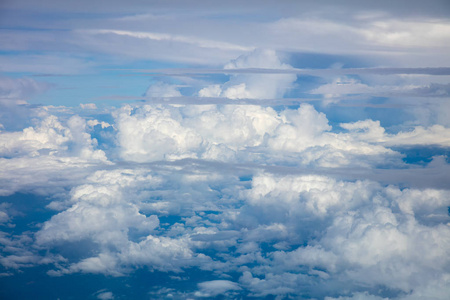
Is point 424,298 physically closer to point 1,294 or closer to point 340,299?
point 340,299

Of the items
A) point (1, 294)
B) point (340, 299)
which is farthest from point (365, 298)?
point (1, 294)

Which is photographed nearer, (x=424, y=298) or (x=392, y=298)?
(x=424, y=298)

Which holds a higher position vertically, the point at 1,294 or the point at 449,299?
the point at 1,294

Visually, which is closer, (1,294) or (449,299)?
(449,299)

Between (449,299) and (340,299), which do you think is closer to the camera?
(449,299)

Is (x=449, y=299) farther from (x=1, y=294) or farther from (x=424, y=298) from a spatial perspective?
(x=1, y=294)

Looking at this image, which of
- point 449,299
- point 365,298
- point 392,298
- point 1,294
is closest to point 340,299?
point 365,298

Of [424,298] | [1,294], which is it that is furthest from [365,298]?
[1,294]

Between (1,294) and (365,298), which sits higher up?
(1,294)
